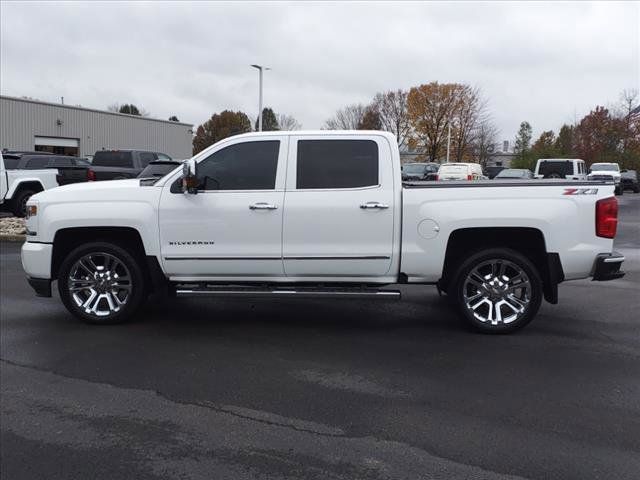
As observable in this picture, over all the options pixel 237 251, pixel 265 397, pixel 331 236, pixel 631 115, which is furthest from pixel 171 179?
pixel 631 115

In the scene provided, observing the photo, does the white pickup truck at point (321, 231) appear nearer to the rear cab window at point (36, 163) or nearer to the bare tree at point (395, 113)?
the rear cab window at point (36, 163)

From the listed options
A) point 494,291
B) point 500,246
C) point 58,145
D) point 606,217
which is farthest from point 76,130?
point 606,217

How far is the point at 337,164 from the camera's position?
6.18 metres

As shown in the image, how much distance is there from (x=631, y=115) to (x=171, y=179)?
58.8 m

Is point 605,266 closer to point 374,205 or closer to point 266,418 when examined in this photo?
point 374,205

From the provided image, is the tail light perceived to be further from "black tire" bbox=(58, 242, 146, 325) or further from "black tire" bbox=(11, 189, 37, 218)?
"black tire" bbox=(11, 189, 37, 218)

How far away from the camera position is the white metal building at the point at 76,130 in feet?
139

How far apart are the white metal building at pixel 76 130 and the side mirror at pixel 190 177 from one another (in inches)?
1588

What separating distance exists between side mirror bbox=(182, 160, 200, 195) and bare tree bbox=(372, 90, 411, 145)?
61596 millimetres

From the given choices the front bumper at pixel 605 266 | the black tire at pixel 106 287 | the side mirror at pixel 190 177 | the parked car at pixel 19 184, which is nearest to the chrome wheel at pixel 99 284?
the black tire at pixel 106 287

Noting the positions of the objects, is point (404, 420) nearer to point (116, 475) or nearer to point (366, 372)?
point (366, 372)

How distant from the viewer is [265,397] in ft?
14.8

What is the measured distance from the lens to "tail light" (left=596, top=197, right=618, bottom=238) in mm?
5820

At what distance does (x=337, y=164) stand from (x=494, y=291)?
195 centimetres
